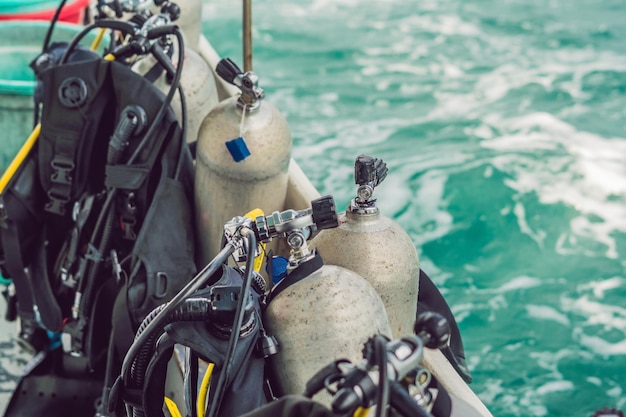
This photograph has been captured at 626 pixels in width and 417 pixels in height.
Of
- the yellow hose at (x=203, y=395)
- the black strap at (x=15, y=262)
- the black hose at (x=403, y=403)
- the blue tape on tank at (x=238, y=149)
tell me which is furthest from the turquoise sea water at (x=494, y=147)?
the black hose at (x=403, y=403)

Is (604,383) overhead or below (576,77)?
below

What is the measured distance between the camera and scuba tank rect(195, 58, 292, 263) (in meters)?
1.90

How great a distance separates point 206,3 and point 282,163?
6653mm

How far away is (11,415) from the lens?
2139mm

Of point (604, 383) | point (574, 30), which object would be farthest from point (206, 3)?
point (604, 383)

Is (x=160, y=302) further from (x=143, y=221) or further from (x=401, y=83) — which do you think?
(x=401, y=83)

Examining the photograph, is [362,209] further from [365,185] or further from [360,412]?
[360,412]

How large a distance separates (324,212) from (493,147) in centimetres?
383

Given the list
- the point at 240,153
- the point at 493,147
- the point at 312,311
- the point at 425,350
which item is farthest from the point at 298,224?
the point at 493,147

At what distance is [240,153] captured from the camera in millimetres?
1888

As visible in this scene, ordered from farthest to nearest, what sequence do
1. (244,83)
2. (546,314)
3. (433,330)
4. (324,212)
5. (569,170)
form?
(569,170) → (546,314) → (244,83) → (324,212) → (433,330)

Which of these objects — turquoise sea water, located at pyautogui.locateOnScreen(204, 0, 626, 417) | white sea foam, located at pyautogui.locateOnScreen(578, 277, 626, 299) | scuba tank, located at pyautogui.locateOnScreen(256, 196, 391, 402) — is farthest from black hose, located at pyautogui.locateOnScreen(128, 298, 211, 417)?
white sea foam, located at pyautogui.locateOnScreen(578, 277, 626, 299)

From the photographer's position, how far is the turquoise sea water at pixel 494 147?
3406mm

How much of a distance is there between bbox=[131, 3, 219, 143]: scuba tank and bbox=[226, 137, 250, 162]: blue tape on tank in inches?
17.0
